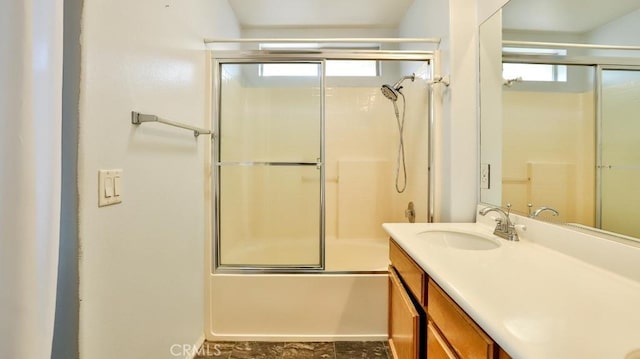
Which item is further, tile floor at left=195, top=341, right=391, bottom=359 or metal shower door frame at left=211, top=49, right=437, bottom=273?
metal shower door frame at left=211, top=49, right=437, bottom=273

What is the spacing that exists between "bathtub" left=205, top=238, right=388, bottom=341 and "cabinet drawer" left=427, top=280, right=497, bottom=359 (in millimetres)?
922

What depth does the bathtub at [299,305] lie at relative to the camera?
188 centimetres

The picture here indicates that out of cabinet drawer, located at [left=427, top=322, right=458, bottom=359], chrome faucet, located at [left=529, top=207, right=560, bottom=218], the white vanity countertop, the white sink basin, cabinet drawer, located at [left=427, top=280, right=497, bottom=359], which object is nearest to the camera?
the white vanity countertop

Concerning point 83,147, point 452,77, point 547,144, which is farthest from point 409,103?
point 83,147

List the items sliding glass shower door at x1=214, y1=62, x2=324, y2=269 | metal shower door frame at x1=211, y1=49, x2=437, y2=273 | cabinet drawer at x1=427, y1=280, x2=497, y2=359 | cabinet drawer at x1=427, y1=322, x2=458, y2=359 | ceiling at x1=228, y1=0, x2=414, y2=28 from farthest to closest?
ceiling at x1=228, y1=0, x2=414, y2=28, sliding glass shower door at x1=214, y1=62, x2=324, y2=269, metal shower door frame at x1=211, y1=49, x2=437, y2=273, cabinet drawer at x1=427, y1=322, x2=458, y2=359, cabinet drawer at x1=427, y1=280, x2=497, y2=359

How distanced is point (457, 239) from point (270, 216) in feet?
5.16

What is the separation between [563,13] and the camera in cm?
121

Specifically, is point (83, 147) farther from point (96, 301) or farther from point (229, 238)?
point (229, 238)

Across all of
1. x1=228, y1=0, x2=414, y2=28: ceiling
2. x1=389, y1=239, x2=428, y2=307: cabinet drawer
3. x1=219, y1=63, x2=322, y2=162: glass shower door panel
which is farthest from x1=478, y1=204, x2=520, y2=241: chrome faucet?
x1=228, y1=0, x2=414, y2=28: ceiling

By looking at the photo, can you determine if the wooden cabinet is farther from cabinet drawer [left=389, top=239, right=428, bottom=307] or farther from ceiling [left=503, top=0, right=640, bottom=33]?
ceiling [left=503, top=0, right=640, bottom=33]

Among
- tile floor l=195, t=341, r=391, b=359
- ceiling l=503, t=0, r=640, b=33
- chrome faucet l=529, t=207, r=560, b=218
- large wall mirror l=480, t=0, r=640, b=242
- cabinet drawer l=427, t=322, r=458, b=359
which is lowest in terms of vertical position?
tile floor l=195, t=341, r=391, b=359

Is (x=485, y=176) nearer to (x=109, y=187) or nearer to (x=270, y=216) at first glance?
(x=270, y=216)

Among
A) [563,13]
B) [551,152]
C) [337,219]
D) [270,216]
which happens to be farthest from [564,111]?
[270,216]

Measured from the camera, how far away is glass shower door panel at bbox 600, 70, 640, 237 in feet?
3.05
